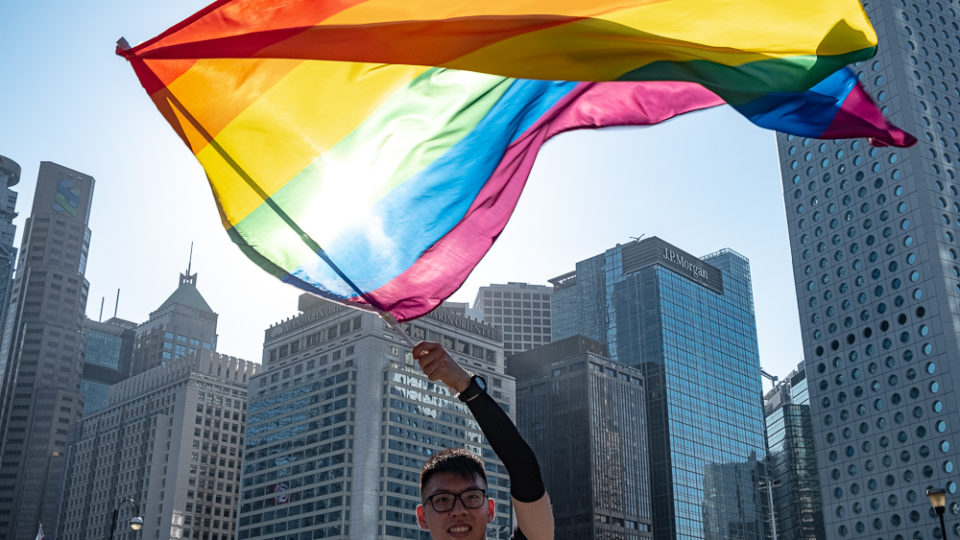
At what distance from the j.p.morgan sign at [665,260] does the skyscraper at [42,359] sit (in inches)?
4425

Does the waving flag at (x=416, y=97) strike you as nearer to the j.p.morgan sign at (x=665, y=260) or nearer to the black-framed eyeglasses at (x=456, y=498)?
the black-framed eyeglasses at (x=456, y=498)

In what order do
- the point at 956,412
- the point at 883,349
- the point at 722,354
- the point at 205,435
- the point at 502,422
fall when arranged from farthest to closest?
1. the point at 722,354
2. the point at 205,435
3. the point at 883,349
4. the point at 956,412
5. the point at 502,422

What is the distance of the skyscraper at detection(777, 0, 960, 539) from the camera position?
80.1 m

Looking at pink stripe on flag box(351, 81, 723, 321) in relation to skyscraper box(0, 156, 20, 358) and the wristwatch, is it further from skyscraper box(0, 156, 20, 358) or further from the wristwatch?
skyscraper box(0, 156, 20, 358)

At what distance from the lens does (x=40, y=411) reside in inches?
7146

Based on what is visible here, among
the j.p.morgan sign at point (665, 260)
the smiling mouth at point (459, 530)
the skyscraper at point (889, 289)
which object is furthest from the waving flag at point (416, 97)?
the j.p.morgan sign at point (665, 260)

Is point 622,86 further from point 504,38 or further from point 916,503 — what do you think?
point 916,503

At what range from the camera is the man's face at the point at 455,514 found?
4.09m

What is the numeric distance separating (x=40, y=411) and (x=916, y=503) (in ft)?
522

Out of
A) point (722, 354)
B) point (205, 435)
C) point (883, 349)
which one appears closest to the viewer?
point (883, 349)

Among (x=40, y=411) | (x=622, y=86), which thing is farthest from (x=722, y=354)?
(x=622, y=86)

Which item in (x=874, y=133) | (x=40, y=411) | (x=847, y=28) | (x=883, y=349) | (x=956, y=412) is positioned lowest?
(x=874, y=133)

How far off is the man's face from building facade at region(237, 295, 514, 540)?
113 meters

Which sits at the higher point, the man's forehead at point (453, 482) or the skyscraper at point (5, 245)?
the skyscraper at point (5, 245)
